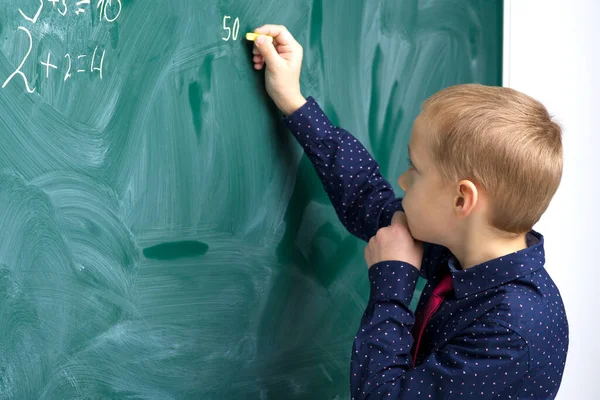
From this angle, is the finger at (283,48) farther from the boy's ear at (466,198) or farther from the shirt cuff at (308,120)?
the boy's ear at (466,198)

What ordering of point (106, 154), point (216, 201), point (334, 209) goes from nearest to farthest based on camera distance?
point (106, 154)
point (216, 201)
point (334, 209)

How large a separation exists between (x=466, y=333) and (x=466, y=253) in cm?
13

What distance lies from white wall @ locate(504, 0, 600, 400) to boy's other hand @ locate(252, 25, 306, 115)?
0.70 meters

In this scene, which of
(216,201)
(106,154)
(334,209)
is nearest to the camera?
(106,154)

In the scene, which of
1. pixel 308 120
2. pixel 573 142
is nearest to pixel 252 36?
pixel 308 120

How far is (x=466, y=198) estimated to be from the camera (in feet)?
3.56

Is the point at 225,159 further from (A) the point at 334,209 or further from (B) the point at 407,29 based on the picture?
(B) the point at 407,29

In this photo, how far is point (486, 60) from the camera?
5.35ft

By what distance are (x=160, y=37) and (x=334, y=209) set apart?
466 millimetres

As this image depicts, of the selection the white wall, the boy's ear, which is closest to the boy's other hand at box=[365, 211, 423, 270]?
the boy's ear

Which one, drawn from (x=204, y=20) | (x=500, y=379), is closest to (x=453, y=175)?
(x=500, y=379)

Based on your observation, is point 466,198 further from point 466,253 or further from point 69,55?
point 69,55

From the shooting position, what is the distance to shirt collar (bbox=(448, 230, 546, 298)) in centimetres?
110

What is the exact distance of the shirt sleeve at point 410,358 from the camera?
1046 millimetres
